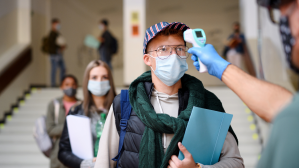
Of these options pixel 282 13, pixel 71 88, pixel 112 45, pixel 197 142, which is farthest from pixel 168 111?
pixel 112 45

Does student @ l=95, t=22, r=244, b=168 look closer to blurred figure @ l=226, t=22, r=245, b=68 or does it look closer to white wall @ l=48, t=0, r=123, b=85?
blurred figure @ l=226, t=22, r=245, b=68

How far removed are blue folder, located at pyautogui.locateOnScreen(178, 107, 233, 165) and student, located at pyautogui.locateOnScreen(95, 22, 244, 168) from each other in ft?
0.18

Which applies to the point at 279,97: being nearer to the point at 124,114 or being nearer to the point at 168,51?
the point at 168,51

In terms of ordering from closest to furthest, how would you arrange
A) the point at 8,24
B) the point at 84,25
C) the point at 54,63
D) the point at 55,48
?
the point at 8,24
the point at 55,48
the point at 54,63
the point at 84,25

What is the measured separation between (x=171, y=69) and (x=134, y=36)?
721 centimetres

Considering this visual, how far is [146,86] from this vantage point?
185 centimetres

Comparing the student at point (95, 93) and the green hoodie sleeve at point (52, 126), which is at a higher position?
the student at point (95, 93)

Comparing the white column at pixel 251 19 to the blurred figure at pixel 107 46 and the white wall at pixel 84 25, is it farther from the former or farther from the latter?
the white wall at pixel 84 25

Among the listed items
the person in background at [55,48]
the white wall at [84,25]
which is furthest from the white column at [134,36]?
the white wall at [84,25]

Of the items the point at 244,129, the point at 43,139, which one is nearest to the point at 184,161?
the point at 43,139

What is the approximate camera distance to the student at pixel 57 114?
3247 mm

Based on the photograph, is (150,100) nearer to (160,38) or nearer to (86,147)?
(160,38)

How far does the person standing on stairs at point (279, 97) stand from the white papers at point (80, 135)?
56.2 inches

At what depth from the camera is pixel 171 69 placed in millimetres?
1750
